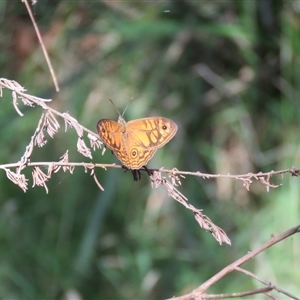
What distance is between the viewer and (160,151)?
202 centimetres

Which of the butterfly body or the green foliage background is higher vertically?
the butterfly body

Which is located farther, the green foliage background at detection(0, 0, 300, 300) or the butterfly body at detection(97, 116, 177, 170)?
the green foliage background at detection(0, 0, 300, 300)

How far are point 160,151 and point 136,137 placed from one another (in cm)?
106

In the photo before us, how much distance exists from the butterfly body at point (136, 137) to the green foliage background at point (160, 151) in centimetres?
72

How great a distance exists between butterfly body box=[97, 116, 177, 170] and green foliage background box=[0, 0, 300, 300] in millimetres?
720

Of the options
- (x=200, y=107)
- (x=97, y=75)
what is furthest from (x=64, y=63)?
(x=200, y=107)

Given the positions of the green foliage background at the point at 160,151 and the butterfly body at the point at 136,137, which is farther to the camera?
the green foliage background at the point at 160,151

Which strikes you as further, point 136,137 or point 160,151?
point 160,151

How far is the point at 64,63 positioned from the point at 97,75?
0.51ft

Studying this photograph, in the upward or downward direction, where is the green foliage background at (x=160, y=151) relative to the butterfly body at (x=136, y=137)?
downward

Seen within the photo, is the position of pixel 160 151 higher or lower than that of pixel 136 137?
lower

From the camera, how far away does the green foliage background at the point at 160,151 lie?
5.70ft

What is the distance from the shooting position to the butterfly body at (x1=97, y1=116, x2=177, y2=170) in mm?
836

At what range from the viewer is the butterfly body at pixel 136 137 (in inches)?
32.9
